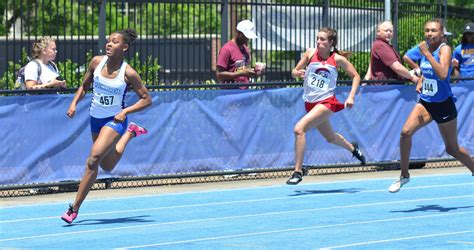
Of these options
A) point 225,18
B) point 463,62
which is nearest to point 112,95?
point 225,18

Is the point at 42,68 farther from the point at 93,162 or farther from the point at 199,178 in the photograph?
the point at 93,162

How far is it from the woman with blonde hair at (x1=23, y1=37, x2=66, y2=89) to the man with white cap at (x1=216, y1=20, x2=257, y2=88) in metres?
2.54

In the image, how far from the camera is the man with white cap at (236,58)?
55.5ft

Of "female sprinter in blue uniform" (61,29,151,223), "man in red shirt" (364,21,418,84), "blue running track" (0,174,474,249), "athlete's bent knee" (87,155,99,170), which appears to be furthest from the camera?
"man in red shirt" (364,21,418,84)

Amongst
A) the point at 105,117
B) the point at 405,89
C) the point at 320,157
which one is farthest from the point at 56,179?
the point at 405,89

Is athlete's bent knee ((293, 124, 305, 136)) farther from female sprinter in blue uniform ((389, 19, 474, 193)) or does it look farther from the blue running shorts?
the blue running shorts

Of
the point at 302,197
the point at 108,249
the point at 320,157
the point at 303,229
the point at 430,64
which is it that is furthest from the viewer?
the point at 320,157

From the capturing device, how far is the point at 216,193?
1545 cm

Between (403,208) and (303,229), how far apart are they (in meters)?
2.07

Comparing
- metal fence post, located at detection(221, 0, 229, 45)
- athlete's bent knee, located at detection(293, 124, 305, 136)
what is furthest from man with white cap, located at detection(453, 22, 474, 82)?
athlete's bent knee, located at detection(293, 124, 305, 136)

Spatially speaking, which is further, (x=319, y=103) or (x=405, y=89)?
(x=405, y=89)

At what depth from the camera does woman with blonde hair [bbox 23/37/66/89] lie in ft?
49.8

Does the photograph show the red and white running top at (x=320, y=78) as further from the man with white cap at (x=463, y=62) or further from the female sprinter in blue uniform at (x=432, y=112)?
the man with white cap at (x=463, y=62)

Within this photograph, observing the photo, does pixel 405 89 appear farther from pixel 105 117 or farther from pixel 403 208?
pixel 105 117
